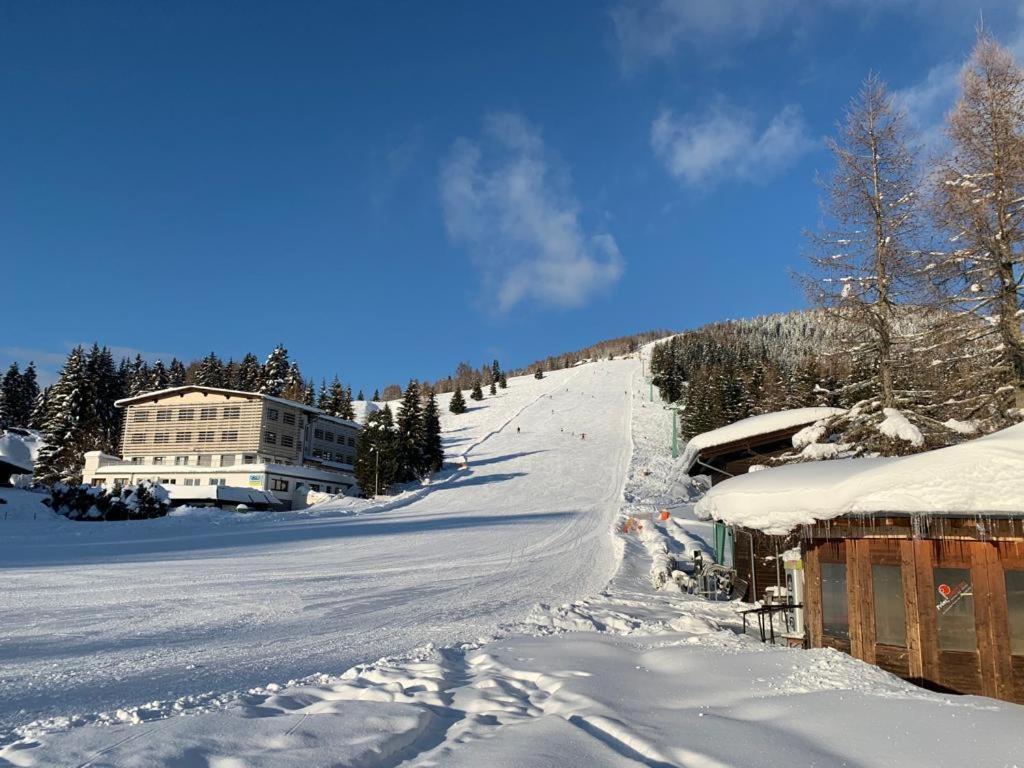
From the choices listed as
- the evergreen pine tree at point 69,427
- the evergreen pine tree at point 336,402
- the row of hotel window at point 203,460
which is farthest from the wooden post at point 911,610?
the evergreen pine tree at point 336,402

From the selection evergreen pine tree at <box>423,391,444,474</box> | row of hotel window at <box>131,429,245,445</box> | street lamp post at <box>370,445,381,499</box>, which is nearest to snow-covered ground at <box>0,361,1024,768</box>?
street lamp post at <box>370,445,381,499</box>

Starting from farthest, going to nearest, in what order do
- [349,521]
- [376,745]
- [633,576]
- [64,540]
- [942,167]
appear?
[349,521] < [64,540] < [633,576] < [942,167] < [376,745]

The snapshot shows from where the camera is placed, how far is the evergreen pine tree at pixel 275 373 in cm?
7606

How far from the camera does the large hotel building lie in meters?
51.0

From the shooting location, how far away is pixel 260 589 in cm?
1457

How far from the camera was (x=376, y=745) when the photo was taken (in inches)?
187

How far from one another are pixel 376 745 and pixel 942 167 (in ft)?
41.6

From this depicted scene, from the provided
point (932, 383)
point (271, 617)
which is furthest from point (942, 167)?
point (271, 617)

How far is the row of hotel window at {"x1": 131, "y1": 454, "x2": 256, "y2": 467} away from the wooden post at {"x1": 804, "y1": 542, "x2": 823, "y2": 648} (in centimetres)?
4898

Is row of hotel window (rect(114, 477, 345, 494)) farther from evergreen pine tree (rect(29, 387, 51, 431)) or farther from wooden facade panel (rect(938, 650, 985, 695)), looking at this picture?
wooden facade panel (rect(938, 650, 985, 695))

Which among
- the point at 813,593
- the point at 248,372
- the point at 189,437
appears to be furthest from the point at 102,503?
the point at 248,372

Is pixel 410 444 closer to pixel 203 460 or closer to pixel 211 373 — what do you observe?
pixel 203 460

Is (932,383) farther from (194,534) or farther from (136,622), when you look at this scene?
(194,534)

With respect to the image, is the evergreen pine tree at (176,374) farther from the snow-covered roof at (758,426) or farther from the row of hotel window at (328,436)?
the snow-covered roof at (758,426)
